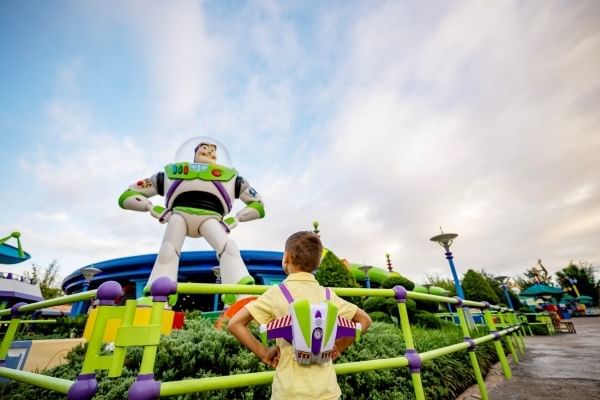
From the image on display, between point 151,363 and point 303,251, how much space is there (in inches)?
29.5

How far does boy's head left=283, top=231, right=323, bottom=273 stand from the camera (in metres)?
1.34

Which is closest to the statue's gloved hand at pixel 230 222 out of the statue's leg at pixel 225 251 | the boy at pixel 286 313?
the statue's leg at pixel 225 251

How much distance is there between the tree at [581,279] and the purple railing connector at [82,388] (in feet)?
159

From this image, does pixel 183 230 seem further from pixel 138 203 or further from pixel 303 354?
pixel 303 354

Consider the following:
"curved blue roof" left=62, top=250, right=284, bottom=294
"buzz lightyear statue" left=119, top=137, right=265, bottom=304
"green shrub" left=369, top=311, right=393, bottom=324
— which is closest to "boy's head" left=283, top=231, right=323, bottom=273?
"buzz lightyear statue" left=119, top=137, right=265, bottom=304

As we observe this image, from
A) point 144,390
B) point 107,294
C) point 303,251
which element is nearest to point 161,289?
point 107,294

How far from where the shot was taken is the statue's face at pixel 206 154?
470cm

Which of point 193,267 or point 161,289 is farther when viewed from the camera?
point 193,267

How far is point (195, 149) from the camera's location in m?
4.90

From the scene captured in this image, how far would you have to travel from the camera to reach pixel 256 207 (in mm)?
4977

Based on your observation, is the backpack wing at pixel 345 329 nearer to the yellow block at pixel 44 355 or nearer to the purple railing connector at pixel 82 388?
the purple railing connector at pixel 82 388

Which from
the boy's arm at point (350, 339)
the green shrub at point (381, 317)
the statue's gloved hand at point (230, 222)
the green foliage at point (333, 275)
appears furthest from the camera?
the green foliage at point (333, 275)

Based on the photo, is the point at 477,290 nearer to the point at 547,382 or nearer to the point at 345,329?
the point at 547,382

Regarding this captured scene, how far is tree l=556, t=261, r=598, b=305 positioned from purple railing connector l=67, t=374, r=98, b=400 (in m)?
48.4
